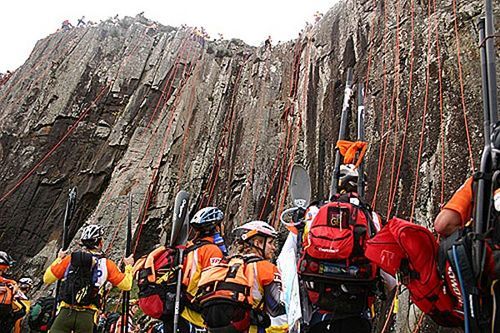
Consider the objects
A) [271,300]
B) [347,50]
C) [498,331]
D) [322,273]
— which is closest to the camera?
[498,331]

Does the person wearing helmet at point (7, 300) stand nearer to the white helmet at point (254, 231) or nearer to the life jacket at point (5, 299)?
the life jacket at point (5, 299)

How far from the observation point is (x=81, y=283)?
6.96 m

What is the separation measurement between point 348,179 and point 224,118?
1570 centimetres

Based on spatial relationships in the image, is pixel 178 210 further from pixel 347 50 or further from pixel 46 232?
pixel 46 232

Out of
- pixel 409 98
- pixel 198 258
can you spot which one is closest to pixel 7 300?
pixel 198 258

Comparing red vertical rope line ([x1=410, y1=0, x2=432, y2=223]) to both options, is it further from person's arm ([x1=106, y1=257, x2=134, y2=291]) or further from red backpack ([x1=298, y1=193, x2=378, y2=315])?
person's arm ([x1=106, y1=257, x2=134, y2=291])

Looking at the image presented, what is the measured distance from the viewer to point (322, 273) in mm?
4270

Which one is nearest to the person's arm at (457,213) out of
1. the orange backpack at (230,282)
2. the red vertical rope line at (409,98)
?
the orange backpack at (230,282)

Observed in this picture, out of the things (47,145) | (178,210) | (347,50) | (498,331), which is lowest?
(498,331)

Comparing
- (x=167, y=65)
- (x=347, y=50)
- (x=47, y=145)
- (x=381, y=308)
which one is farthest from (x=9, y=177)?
(x=381, y=308)

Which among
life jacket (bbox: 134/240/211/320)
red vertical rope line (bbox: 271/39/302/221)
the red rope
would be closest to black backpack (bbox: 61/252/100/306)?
life jacket (bbox: 134/240/211/320)

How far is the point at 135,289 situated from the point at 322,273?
11.8 meters

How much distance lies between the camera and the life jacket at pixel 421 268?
3.23 meters

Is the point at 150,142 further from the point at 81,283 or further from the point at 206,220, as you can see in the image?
the point at 206,220
